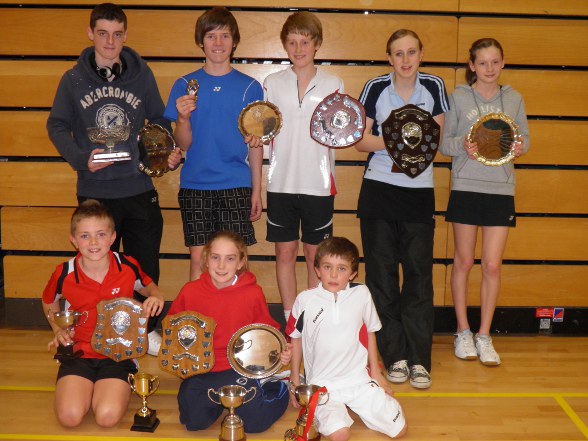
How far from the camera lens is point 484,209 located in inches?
173

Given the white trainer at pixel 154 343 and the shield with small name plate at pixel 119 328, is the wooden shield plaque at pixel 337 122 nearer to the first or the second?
the shield with small name plate at pixel 119 328

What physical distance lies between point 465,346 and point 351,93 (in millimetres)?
2047

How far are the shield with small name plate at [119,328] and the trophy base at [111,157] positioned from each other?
3.00ft

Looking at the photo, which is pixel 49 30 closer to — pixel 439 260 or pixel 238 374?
pixel 238 374

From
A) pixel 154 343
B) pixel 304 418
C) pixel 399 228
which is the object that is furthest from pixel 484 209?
pixel 154 343

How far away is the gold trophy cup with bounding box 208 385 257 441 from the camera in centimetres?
317

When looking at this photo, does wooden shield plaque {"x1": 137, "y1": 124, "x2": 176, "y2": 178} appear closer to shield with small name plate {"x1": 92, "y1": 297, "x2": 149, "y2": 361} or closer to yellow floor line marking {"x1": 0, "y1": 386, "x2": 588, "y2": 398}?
shield with small name plate {"x1": 92, "y1": 297, "x2": 149, "y2": 361}

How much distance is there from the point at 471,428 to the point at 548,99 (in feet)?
8.92

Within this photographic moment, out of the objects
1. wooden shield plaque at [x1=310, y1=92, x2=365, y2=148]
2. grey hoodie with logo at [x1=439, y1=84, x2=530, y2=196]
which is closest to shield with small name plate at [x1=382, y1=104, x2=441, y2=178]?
wooden shield plaque at [x1=310, y1=92, x2=365, y2=148]

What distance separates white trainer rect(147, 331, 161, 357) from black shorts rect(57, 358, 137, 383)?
0.78 metres

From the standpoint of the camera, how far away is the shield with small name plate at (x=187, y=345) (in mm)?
3436

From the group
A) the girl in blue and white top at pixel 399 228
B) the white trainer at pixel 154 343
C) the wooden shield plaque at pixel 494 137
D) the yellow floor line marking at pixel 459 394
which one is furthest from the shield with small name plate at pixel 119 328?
the wooden shield plaque at pixel 494 137

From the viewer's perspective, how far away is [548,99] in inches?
197

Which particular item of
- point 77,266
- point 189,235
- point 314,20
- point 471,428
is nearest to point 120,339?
point 77,266
